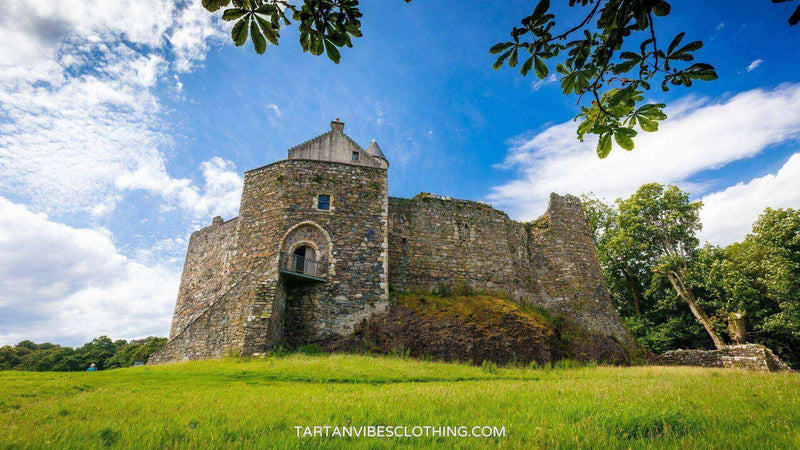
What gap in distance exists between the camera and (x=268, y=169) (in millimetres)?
17938

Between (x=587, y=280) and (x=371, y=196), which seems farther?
(x=587, y=280)

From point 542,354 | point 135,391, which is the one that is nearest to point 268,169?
point 135,391

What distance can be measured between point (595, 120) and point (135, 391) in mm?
9139

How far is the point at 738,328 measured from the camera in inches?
846

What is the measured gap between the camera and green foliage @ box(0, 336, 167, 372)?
109ft

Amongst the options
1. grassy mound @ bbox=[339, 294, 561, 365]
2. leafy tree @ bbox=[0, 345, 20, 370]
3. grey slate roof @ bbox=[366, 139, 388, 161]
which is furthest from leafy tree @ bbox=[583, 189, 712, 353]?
leafy tree @ bbox=[0, 345, 20, 370]

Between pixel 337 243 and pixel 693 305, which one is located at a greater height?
pixel 337 243

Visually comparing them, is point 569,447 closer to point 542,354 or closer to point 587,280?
point 542,354

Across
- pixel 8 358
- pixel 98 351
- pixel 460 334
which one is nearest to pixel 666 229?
pixel 460 334

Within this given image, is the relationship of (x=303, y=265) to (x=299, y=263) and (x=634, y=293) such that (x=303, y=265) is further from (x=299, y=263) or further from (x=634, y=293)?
(x=634, y=293)

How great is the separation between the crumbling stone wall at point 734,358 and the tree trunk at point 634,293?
8.95 m

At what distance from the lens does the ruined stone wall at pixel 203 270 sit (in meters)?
21.8

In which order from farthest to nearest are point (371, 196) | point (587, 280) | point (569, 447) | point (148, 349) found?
1. point (148, 349)
2. point (587, 280)
3. point (371, 196)
4. point (569, 447)

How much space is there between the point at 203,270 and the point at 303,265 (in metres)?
11.6
